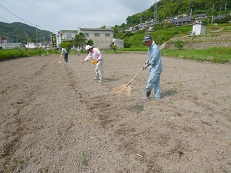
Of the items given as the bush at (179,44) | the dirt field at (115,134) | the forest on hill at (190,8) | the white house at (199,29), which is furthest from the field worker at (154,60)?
the forest on hill at (190,8)

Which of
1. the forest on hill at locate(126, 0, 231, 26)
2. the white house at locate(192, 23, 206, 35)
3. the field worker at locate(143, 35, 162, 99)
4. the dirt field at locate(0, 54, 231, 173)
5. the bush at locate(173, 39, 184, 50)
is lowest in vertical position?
the dirt field at locate(0, 54, 231, 173)

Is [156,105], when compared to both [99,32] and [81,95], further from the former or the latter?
[99,32]

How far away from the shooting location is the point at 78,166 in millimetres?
2928

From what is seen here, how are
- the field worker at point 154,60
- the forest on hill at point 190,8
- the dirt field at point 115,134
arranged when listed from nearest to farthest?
the dirt field at point 115,134 → the field worker at point 154,60 → the forest on hill at point 190,8

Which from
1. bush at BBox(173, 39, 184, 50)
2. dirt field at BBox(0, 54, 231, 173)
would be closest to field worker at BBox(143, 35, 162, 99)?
dirt field at BBox(0, 54, 231, 173)

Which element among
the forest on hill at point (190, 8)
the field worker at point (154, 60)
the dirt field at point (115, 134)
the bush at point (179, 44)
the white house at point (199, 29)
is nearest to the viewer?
the dirt field at point (115, 134)

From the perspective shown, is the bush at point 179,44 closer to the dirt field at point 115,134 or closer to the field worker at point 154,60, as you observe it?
the dirt field at point 115,134

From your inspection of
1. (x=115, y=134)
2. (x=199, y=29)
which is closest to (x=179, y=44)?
(x=199, y=29)

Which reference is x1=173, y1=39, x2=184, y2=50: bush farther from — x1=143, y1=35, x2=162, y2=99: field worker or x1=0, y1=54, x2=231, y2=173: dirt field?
x1=143, y1=35, x2=162, y2=99: field worker

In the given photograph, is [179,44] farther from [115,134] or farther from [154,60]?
[115,134]

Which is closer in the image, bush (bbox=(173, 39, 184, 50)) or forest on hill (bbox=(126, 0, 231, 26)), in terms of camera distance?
bush (bbox=(173, 39, 184, 50))

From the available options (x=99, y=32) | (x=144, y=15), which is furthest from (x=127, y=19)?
(x=99, y=32)

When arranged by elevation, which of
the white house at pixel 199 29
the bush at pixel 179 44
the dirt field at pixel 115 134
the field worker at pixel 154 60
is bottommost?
the dirt field at pixel 115 134

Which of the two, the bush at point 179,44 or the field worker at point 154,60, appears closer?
the field worker at point 154,60
